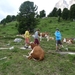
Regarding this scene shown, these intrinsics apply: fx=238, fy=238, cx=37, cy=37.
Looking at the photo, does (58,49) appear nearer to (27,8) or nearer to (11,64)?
(11,64)

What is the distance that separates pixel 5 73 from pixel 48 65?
2.87 metres

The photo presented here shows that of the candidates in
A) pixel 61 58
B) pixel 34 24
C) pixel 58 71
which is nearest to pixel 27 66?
pixel 58 71

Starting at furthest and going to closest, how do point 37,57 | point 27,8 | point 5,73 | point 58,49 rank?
point 27,8
point 58,49
point 37,57
point 5,73

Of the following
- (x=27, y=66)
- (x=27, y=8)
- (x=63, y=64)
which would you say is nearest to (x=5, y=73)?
(x=27, y=66)

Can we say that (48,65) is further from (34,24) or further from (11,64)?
(34,24)

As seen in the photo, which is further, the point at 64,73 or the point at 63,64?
the point at 63,64

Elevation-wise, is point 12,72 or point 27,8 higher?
point 27,8

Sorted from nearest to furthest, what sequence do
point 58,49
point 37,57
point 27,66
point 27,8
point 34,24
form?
point 27,66 → point 37,57 → point 58,49 → point 34,24 → point 27,8

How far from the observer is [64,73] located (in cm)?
1427

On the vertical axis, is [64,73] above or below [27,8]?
below

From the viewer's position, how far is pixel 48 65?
15.3 metres

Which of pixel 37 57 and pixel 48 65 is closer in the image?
pixel 48 65

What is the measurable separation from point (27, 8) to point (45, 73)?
6033 cm

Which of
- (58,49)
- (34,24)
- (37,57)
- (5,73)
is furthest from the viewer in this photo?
(34,24)
